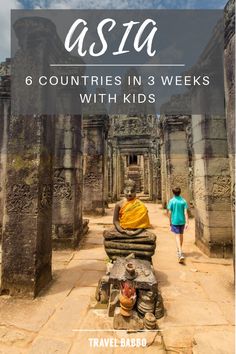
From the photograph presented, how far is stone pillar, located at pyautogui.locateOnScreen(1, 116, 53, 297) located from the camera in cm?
337

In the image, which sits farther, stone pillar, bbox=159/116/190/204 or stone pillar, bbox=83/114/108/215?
stone pillar, bbox=159/116/190/204

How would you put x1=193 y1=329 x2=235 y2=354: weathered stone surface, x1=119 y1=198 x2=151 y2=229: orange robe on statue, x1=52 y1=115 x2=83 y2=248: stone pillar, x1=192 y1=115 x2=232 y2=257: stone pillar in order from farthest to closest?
x1=52 y1=115 x2=83 y2=248: stone pillar, x1=192 y1=115 x2=232 y2=257: stone pillar, x1=119 y1=198 x2=151 y2=229: orange robe on statue, x1=193 y1=329 x2=235 y2=354: weathered stone surface

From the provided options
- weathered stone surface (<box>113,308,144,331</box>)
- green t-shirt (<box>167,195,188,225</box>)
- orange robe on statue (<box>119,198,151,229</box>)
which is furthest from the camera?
green t-shirt (<box>167,195,188,225</box>)

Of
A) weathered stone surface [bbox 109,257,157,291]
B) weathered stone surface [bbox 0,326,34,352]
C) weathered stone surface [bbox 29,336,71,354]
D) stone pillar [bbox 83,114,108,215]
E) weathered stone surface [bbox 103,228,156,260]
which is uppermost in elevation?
stone pillar [bbox 83,114,108,215]

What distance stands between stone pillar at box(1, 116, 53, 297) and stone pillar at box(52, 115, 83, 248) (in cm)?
207

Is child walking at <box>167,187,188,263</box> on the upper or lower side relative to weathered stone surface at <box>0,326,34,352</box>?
upper

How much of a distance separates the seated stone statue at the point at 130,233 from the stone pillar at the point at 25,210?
1092 mm

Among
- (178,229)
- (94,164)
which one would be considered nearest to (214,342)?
(178,229)

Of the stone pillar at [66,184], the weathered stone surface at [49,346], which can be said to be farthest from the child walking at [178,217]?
the weathered stone surface at [49,346]

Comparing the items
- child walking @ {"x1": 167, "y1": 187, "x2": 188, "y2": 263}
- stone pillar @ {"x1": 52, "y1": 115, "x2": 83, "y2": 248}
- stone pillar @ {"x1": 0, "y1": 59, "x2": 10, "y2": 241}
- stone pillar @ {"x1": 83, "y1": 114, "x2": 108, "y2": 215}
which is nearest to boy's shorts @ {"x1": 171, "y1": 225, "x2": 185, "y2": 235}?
child walking @ {"x1": 167, "y1": 187, "x2": 188, "y2": 263}

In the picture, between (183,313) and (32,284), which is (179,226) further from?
(32,284)

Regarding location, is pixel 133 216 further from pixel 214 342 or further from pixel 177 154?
pixel 177 154

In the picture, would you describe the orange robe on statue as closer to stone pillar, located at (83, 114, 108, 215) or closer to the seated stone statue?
the seated stone statue

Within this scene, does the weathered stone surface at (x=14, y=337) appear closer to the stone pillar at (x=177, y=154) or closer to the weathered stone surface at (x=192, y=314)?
the weathered stone surface at (x=192, y=314)
